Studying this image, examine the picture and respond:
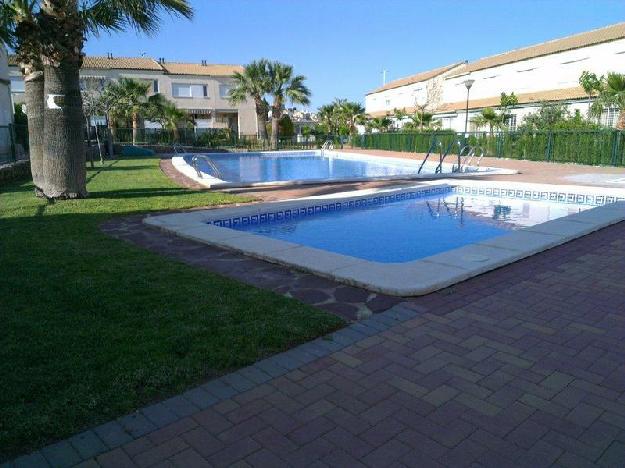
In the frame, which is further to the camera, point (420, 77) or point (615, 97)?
point (420, 77)

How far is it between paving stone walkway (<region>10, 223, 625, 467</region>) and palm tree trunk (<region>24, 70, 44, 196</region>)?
32.0 feet

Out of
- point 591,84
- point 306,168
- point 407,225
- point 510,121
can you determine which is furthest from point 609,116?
point 407,225

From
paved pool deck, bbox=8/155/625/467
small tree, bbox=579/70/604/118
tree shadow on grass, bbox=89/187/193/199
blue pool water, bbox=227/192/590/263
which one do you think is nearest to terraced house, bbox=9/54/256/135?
small tree, bbox=579/70/604/118

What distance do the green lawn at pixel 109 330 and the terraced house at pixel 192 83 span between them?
42381 millimetres

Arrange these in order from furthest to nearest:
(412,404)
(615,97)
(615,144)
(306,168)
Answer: (306,168), (615,97), (615,144), (412,404)

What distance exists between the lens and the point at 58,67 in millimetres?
9602

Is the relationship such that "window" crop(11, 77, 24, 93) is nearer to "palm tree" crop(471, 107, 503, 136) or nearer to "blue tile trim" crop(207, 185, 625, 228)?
"palm tree" crop(471, 107, 503, 136)

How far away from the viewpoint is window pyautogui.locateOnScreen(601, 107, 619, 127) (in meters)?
25.0

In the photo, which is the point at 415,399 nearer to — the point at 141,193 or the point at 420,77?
the point at 141,193

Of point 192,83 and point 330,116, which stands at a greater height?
point 192,83

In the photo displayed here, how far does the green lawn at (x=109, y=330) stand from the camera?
8.89ft

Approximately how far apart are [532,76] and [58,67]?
3562 cm

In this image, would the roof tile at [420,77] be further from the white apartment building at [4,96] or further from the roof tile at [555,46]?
the white apartment building at [4,96]

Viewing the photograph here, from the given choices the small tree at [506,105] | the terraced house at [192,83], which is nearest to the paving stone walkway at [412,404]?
the small tree at [506,105]
